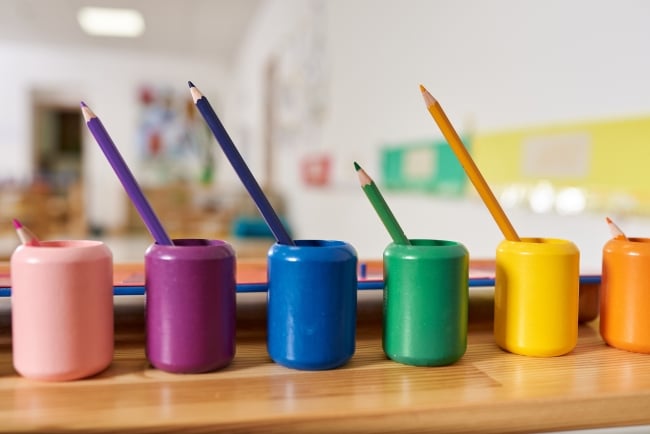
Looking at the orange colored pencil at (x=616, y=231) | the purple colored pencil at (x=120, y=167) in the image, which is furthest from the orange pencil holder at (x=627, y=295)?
the purple colored pencil at (x=120, y=167)

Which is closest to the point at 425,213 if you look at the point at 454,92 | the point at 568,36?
the point at 454,92

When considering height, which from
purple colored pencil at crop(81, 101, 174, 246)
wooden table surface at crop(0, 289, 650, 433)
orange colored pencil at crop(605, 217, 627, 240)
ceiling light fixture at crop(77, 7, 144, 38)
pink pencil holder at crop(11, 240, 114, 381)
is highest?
ceiling light fixture at crop(77, 7, 144, 38)

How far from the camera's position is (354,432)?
14.6 inches

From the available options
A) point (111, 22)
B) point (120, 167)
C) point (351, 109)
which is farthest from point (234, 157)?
point (111, 22)

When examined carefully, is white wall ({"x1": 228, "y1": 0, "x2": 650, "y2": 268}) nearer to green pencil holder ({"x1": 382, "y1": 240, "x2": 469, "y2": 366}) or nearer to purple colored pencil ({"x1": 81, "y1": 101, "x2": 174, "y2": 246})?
green pencil holder ({"x1": 382, "y1": 240, "x2": 469, "y2": 366})

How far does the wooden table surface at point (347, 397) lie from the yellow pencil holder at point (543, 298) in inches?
0.6

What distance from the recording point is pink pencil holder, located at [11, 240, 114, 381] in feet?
1.37

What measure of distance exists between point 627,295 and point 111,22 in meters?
4.83

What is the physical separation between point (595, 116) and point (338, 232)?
1598mm

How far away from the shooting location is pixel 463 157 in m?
0.50

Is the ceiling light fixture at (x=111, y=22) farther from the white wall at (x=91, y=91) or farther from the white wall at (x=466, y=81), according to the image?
the white wall at (x=466, y=81)

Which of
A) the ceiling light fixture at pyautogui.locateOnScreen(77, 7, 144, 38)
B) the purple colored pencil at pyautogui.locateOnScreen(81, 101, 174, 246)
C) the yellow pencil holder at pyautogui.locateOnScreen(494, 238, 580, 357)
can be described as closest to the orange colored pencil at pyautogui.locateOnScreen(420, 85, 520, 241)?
the yellow pencil holder at pyautogui.locateOnScreen(494, 238, 580, 357)

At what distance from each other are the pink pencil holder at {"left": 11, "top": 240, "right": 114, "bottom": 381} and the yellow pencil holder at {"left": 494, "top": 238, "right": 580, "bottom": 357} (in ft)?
1.14

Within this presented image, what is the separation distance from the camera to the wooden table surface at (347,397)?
363 mm
